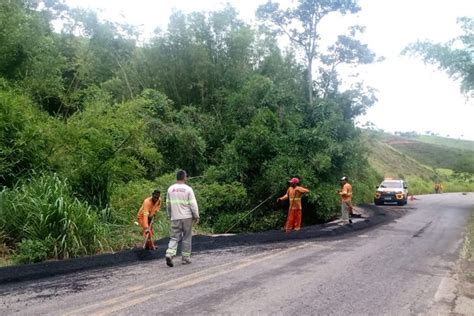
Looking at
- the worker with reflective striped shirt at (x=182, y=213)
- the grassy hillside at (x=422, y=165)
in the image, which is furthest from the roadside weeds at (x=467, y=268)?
the grassy hillside at (x=422, y=165)

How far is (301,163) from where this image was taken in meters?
18.7

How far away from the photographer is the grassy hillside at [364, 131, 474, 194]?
155 ft

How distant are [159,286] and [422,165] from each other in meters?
85.7

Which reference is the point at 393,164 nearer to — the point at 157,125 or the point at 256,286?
the point at 157,125

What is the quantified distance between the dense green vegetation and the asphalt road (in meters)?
2.26

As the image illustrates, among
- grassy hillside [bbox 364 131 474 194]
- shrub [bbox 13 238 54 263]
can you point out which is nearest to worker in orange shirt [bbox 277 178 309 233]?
shrub [bbox 13 238 54 263]

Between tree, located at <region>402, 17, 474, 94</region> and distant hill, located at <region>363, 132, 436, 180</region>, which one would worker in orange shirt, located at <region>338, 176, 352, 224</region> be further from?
distant hill, located at <region>363, 132, 436, 180</region>

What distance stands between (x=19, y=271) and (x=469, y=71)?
26815mm

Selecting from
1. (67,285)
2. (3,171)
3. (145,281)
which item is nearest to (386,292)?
(145,281)

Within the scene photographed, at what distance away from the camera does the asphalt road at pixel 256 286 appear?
5.96m

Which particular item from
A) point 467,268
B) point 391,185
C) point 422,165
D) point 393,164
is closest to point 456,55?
point 391,185

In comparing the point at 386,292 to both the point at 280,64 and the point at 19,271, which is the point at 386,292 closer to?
the point at 19,271

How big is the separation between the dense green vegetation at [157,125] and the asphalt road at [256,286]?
2259 mm

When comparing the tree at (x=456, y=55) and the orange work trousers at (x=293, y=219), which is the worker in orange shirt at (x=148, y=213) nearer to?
the orange work trousers at (x=293, y=219)
